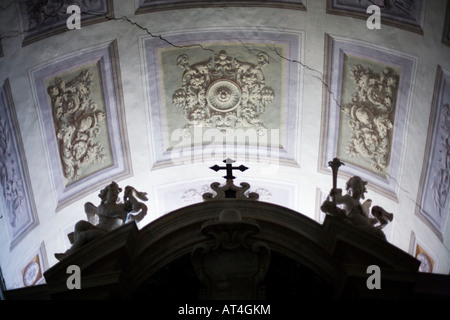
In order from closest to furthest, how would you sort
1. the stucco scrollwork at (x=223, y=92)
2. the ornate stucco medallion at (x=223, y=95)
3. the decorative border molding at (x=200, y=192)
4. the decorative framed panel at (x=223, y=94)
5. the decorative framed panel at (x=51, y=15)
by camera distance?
the decorative framed panel at (x=51, y=15) → the decorative framed panel at (x=223, y=94) → the stucco scrollwork at (x=223, y=92) → the ornate stucco medallion at (x=223, y=95) → the decorative border molding at (x=200, y=192)

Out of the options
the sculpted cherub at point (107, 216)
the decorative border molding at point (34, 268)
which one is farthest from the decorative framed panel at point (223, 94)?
the sculpted cherub at point (107, 216)

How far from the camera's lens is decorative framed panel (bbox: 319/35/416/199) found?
8.77 m

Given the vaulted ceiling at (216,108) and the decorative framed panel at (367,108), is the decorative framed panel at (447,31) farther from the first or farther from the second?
the decorative framed panel at (367,108)

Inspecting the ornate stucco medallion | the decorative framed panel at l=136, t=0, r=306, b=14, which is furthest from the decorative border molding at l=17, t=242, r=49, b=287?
the decorative framed panel at l=136, t=0, r=306, b=14

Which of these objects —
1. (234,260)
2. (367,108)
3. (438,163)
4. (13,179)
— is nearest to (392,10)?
(367,108)

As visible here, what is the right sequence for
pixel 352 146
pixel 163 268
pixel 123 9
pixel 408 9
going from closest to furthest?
pixel 163 268 < pixel 408 9 < pixel 123 9 < pixel 352 146

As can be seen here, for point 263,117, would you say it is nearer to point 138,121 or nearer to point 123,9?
point 138,121

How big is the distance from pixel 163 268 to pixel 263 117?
13.1 feet

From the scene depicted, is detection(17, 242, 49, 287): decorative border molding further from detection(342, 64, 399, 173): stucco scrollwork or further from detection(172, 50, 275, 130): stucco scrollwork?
detection(342, 64, 399, 173): stucco scrollwork

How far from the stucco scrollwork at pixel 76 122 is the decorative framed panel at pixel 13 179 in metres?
0.58

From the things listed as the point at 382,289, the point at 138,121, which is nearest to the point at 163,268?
the point at 382,289

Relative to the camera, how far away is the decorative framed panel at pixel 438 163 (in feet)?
26.8

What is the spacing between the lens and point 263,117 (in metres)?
9.72
